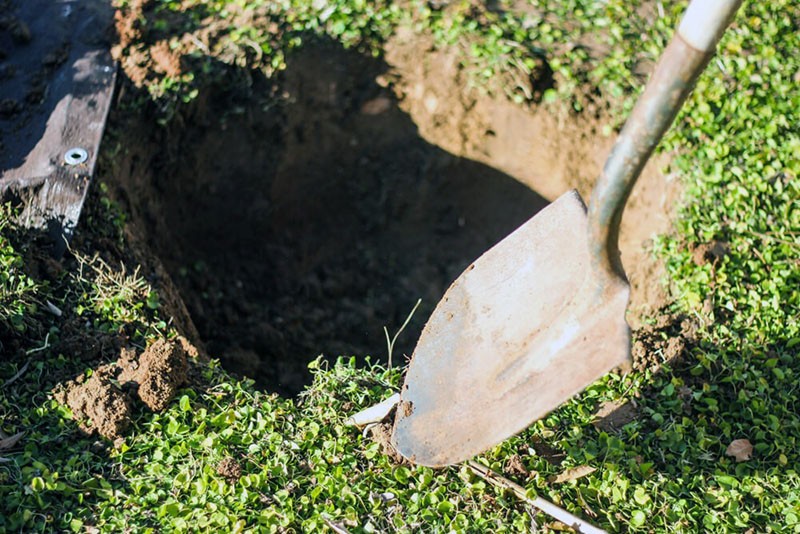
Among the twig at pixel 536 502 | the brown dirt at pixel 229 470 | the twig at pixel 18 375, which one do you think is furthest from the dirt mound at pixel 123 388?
the twig at pixel 536 502

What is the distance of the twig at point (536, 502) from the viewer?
10.3 feet

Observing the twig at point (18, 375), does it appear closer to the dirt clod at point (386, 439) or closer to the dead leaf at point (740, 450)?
the dirt clod at point (386, 439)

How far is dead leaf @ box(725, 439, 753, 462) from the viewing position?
11.3ft

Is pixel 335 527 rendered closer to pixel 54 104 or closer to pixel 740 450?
pixel 740 450

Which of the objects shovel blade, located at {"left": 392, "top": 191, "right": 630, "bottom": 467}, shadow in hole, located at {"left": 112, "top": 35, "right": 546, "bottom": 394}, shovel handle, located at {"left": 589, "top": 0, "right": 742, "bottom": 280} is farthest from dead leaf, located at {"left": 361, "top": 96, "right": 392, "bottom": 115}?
shovel handle, located at {"left": 589, "top": 0, "right": 742, "bottom": 280}

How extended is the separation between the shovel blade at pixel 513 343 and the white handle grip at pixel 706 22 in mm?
839

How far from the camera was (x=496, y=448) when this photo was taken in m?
3.40

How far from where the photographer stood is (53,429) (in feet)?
11.1

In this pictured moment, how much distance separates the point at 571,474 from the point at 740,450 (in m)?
0.73

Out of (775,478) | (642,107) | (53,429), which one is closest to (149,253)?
(53,429)

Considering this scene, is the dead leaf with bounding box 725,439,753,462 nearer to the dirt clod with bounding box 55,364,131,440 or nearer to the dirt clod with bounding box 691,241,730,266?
the dirt clod with bounding box 691,241,730,266

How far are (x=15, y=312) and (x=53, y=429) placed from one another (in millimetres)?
559

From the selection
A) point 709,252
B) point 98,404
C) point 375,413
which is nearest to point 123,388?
point 98,404

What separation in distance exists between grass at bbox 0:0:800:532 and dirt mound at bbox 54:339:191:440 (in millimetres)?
63
